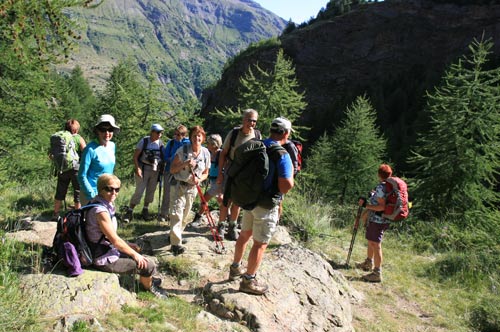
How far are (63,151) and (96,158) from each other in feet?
5.32

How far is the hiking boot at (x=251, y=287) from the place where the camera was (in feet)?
12.9

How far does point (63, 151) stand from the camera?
5.92 m

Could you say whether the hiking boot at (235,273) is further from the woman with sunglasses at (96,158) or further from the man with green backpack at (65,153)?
the man with green backpack at (65,153)

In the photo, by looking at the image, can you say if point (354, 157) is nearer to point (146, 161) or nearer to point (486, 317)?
point (146, 161)

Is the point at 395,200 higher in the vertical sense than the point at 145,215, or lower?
higher

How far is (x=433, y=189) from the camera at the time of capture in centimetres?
1184

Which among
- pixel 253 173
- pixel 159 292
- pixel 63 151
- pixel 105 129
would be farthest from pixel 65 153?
pixel 253 173

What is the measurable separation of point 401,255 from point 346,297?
3.19 m

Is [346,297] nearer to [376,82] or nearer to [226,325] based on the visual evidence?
[226,325]

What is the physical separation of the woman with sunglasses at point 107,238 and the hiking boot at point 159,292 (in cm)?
33

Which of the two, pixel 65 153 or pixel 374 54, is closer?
pixel 65 153

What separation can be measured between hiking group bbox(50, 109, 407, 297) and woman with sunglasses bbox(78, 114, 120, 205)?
1 cm

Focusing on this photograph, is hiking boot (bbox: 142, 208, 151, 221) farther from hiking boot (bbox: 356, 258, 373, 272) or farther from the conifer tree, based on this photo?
the conifer tree

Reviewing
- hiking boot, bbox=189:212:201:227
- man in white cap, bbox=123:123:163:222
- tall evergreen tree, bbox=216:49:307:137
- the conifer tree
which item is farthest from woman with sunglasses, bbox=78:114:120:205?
the conifer tree
